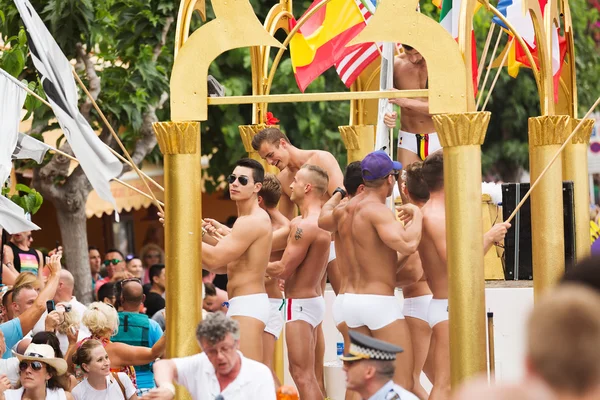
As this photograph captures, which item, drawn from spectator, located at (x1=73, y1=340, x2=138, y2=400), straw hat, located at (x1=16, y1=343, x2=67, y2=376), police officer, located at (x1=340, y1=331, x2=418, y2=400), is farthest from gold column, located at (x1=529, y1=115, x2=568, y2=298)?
straw hat, located at (x1=16, y1=343, x2=67, y2=376)

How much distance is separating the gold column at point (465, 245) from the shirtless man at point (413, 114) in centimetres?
287

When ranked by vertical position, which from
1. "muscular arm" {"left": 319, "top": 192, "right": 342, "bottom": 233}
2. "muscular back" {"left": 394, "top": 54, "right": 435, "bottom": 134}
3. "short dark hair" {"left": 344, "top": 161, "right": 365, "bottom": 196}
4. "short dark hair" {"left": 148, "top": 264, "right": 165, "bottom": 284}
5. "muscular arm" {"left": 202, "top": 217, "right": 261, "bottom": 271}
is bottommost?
"short dark hair" {"left": 148, "top": 264, "right": 165, "bottom": 284}

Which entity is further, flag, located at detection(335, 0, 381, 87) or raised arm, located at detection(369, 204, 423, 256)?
flag, located at detection(335, 0, 381, 87)

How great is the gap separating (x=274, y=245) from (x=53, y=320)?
1933 millimetres

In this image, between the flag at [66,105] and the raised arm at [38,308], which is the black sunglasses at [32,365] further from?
the flag at [66,105]

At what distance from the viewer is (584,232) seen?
9711mm

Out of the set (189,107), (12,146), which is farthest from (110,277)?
(189,107)

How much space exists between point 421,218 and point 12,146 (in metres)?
3.00

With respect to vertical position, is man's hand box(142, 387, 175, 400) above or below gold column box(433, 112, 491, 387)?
below

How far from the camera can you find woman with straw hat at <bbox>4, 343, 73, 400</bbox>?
8117mm

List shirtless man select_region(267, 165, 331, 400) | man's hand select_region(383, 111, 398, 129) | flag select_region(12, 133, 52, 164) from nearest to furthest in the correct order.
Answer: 1. shirtless man select_region(267, 165, 331, 400)
2. flag select_region(12, 133, 52, 164)
3. man's hand select_region(383, 111, 398, 129)

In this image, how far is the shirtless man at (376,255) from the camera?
8000 millimetres

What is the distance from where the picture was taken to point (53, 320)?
9617 mm

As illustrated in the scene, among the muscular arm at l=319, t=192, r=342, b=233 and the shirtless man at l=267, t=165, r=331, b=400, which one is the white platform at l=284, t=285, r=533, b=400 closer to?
the shirtless man at l=267, t=165, r=331, b=400
